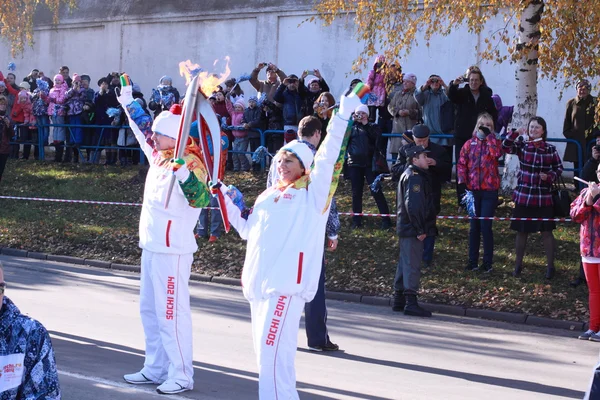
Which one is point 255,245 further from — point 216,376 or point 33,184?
point 33,184

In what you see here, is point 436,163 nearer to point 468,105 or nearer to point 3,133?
point 468,105

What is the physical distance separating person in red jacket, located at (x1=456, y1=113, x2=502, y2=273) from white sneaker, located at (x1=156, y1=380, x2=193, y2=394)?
6.72 m

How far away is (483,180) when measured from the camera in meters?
12.9

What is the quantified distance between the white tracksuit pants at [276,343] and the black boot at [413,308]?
566 cm

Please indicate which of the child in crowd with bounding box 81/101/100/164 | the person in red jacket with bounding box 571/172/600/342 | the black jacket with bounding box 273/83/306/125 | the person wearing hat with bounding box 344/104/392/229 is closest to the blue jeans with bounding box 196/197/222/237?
the person wearing hat with bounding box 344/104/392/229

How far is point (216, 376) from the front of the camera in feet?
26.0

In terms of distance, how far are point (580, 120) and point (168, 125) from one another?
10871 mm

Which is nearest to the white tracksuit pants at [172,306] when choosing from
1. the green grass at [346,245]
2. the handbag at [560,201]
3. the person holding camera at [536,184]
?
the green grass at [346,245]

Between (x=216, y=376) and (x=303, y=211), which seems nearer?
(x=303, y=211)

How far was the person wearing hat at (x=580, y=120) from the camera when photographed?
16.0 meters

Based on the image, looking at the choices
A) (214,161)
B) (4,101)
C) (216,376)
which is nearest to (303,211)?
(214,161)

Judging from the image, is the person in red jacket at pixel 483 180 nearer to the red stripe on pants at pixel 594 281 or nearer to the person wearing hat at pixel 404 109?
the red stripe on pants at pixel 594 281

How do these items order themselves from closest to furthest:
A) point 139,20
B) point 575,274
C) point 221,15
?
1. point 575,274
2. point 221,15
3. point 139,20

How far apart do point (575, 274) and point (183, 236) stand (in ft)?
23.0
